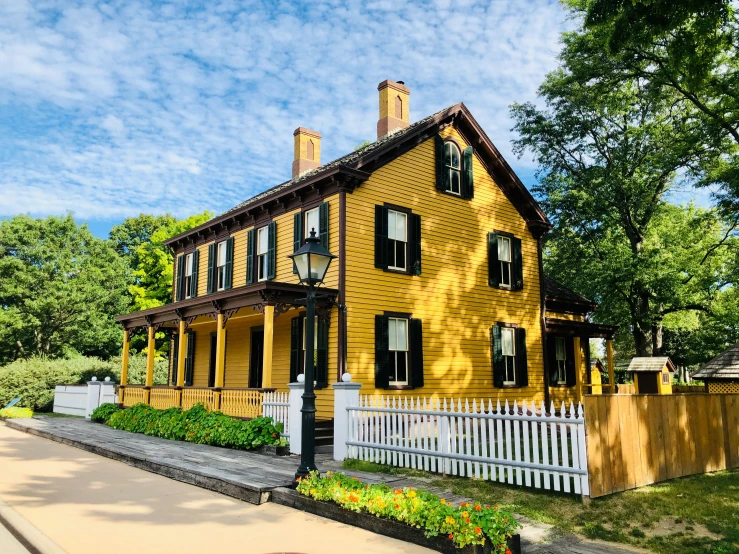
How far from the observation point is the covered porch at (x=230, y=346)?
14.2 m

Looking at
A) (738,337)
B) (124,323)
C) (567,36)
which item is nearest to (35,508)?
(124,323)

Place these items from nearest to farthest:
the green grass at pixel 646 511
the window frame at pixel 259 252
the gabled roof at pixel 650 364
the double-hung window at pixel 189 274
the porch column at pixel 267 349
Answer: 1. the green grass at pixel 646 511
2. the porch column at pixel 267 349
3. the window frame at pixel 259 252
4. the double-hung window at pixel 189 274
5. the gabled roof at pixel 650 364

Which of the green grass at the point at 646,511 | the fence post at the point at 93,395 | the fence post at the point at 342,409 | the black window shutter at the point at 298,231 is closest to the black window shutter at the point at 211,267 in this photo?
the black window shutter at the point at 298,231

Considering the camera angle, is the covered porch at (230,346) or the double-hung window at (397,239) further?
the double-hung window at (397,239)

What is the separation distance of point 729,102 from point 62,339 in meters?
38.7

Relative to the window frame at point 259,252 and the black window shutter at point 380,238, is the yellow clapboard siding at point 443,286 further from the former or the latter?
the window frame at point 259,252

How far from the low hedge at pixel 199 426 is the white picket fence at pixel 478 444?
8.49ft

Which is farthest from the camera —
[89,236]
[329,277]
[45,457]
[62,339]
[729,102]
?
[89,236]

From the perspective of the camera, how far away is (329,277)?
1555cm

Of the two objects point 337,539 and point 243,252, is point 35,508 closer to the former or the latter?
point 337,539

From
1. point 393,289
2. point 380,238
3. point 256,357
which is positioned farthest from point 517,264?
point 256,357

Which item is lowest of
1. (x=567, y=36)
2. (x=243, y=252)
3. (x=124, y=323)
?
(x=124, y=323)

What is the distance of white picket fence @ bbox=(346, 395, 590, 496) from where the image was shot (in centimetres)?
762

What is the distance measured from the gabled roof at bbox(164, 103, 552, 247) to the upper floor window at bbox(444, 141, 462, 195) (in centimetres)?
72
